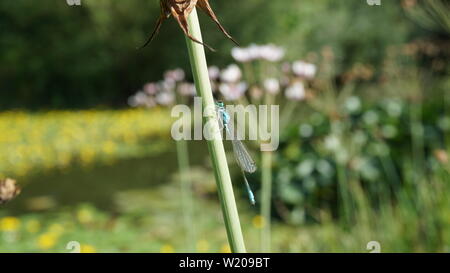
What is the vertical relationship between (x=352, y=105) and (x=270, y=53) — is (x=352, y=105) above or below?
above

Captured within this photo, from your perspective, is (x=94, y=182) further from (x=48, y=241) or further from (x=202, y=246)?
(x=202, y=246)

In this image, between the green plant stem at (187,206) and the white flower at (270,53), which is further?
the green plant stem at (187,206)

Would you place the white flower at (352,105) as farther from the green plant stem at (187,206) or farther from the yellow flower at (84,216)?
the yellow flower at (84,216)

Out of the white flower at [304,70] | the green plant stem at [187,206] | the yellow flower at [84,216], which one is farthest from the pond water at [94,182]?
the white flower at [304,70]

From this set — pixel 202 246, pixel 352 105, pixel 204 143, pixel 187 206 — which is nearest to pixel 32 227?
pixel 187 206

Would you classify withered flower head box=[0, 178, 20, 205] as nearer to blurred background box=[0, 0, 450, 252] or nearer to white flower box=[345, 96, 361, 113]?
blurred background box=[0, 0, 450, 252]

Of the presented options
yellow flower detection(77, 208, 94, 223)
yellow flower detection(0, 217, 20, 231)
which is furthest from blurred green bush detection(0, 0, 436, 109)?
yellow flower detection(0, 217, 20, 231)
